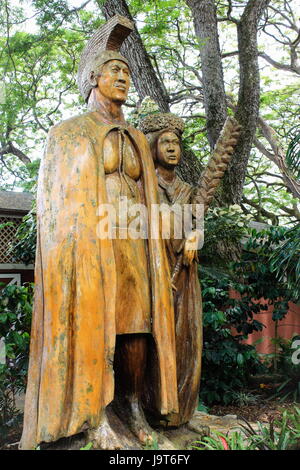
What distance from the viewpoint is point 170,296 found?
3.12 meters

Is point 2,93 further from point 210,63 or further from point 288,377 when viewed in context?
point 288,377

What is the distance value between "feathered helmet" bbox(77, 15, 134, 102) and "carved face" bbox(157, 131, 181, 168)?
554 mm

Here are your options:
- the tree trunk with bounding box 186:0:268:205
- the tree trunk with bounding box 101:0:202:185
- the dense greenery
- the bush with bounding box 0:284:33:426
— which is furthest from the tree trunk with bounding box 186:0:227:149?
the bush with bounding box 0:284:33:426

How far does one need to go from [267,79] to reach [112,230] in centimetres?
876

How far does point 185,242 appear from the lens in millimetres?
3396

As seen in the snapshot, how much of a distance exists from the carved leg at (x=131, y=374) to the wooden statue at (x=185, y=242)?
368mm

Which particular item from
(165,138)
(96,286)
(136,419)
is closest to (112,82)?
(165,138)

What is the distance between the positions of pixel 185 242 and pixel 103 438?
1.34 metres

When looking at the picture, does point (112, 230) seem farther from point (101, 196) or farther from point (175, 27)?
point (175, 27)

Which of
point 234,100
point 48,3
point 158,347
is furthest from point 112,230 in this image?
point 234,100

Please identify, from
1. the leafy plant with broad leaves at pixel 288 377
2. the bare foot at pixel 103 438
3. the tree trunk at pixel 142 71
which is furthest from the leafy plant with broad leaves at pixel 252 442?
the tree trunk at pixel 142 71

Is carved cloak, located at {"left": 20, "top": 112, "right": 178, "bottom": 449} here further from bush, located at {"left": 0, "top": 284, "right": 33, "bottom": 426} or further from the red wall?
the red wall

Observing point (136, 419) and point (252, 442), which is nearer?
point (136, 419)

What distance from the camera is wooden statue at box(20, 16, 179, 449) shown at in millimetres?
2691
